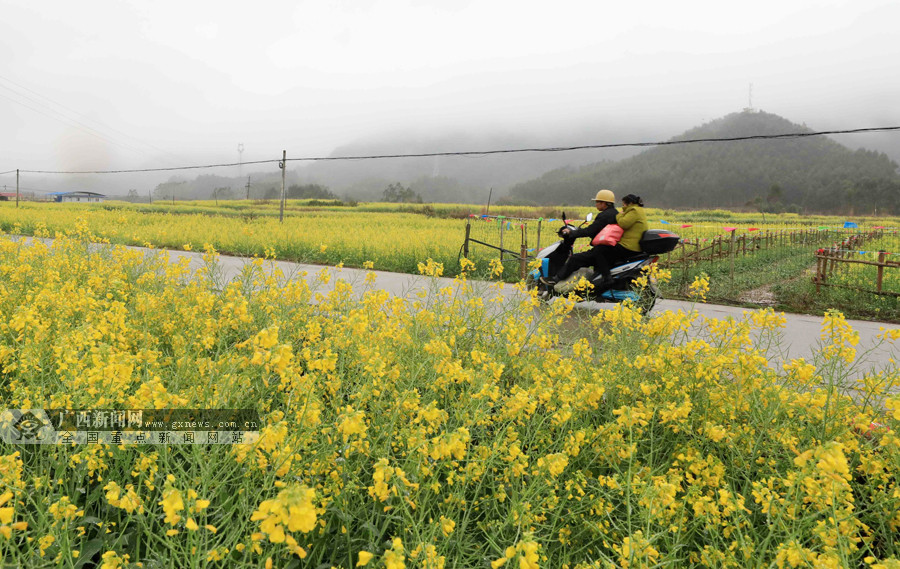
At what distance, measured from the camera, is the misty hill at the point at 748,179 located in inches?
3002

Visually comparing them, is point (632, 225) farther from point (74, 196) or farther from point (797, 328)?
point (74, 196)

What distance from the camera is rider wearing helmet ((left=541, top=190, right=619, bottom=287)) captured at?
571 cm

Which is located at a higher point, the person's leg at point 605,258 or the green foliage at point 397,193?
the green foliage at point 397,193

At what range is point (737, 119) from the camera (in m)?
136

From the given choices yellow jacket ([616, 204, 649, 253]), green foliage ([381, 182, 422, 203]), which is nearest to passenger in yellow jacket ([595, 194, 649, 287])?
yellow jacket ([616, 204, 649, 253])

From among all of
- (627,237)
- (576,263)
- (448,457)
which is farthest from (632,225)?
(448,457)

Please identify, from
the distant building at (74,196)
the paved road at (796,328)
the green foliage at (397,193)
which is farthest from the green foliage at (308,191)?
the paved road at (796,328)

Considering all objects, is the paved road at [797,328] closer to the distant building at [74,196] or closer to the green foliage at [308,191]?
the green foliage at [308,191]

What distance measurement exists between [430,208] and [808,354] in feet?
136

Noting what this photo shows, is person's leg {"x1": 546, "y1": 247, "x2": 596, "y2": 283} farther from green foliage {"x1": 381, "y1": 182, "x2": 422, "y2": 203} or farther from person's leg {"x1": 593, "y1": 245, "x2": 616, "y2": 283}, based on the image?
green foliage {"x1": 381, "y1": 182, "x2": 422, "y2": 203}

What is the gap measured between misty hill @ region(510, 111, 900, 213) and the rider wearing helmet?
214 feet

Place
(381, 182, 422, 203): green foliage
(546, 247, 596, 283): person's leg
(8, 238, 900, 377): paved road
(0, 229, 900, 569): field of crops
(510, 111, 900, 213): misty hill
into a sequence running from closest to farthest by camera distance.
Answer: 1. (0, 229, 900, 569): field of crops
2. (8, 238, 900, 377): paved road
3. (546, 247, 596, 283): person's leg
4. (510, 111, 900, 213): misty hill
5. (381, 182, 422, 203): green foliage

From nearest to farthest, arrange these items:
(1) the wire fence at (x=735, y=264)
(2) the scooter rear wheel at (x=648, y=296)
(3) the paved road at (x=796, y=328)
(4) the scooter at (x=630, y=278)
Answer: (3) the paved road at (x=796, y=328) < (2) the scooter rear wheel at (x=648, y=296) < (4) the scooter at (x=630, y=278) < (1) the wire fence at (x=735, y=264)

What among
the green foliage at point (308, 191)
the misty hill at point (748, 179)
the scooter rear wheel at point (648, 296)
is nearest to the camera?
the scooter rear wheel at point (648, 296)
